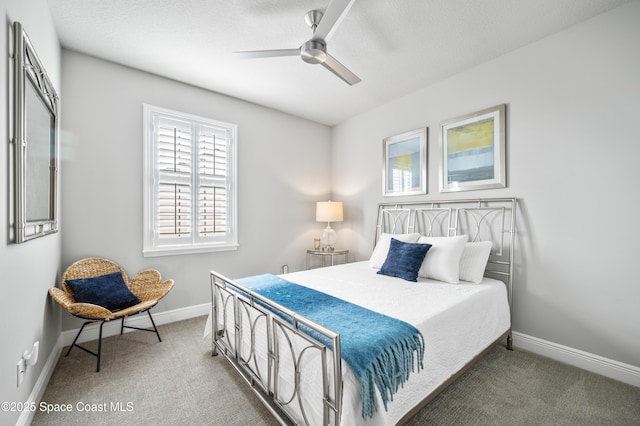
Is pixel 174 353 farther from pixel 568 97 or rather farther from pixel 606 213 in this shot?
pixel 568 97

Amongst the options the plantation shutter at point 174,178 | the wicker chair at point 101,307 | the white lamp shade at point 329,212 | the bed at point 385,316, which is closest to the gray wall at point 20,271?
the wicker chair at point 101,307

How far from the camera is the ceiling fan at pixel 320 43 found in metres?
1.73

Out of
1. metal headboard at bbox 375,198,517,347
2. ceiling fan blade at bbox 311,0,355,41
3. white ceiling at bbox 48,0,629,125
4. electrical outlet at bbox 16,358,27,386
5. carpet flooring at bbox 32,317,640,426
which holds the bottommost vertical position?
carpet flooring at bbox 32,317,640,426

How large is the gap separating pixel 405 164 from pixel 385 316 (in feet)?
8.05

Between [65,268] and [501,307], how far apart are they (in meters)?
4.07

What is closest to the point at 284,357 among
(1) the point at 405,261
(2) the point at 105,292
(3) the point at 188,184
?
(1) the point at 405,261

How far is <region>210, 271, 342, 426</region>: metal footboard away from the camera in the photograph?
124 centimetres

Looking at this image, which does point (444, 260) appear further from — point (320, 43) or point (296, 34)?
point (296, 34)

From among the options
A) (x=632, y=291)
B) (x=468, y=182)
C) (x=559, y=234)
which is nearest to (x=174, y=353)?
(x=468, y=182)

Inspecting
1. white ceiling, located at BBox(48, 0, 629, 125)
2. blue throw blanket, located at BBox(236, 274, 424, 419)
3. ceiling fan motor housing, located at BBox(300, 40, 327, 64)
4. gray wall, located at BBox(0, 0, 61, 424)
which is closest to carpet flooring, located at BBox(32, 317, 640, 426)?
gray wall, located at BBox(0, 0, 61, 424)

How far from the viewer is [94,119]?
277cm

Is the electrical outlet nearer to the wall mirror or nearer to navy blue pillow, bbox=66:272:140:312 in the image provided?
the wall mirror

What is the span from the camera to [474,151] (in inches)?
116

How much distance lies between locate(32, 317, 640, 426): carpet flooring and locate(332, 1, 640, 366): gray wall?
44cm
